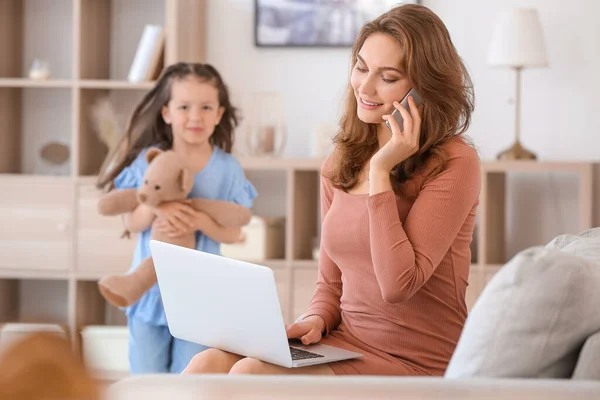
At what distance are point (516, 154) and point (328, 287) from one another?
211 cm

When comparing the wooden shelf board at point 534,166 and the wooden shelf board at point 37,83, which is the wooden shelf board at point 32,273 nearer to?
the wooden shelf board at point 37,83

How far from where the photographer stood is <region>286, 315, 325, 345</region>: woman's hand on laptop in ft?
5.40

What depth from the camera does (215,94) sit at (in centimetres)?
270

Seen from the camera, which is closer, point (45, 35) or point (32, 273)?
point (32, 273)

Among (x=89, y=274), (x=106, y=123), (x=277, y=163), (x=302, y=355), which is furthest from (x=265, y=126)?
(x=302, y=355)

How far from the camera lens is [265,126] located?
3.90 metres

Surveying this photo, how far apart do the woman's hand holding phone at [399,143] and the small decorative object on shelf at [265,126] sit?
218 centimetres

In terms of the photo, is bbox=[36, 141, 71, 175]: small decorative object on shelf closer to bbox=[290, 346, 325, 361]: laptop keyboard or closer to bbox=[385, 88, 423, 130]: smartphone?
bbox=[385, 88, 423, 130]: smartphone

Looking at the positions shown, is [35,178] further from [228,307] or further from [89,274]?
[228,307]

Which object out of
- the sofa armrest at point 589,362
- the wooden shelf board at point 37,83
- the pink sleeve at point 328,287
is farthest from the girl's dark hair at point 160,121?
the sofa armrest at point 589,362

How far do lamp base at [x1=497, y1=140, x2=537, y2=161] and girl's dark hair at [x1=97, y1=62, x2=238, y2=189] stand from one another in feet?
4.66

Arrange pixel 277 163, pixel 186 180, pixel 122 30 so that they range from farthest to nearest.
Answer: pixel 122 30 < pixel 277 163 < pixel 186 180

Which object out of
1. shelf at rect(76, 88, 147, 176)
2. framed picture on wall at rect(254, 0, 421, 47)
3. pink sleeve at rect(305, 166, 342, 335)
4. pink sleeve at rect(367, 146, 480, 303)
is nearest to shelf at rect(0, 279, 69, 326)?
shelf at rect(76, 88, 147, 176)

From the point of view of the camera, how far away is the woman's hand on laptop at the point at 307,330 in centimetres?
164
